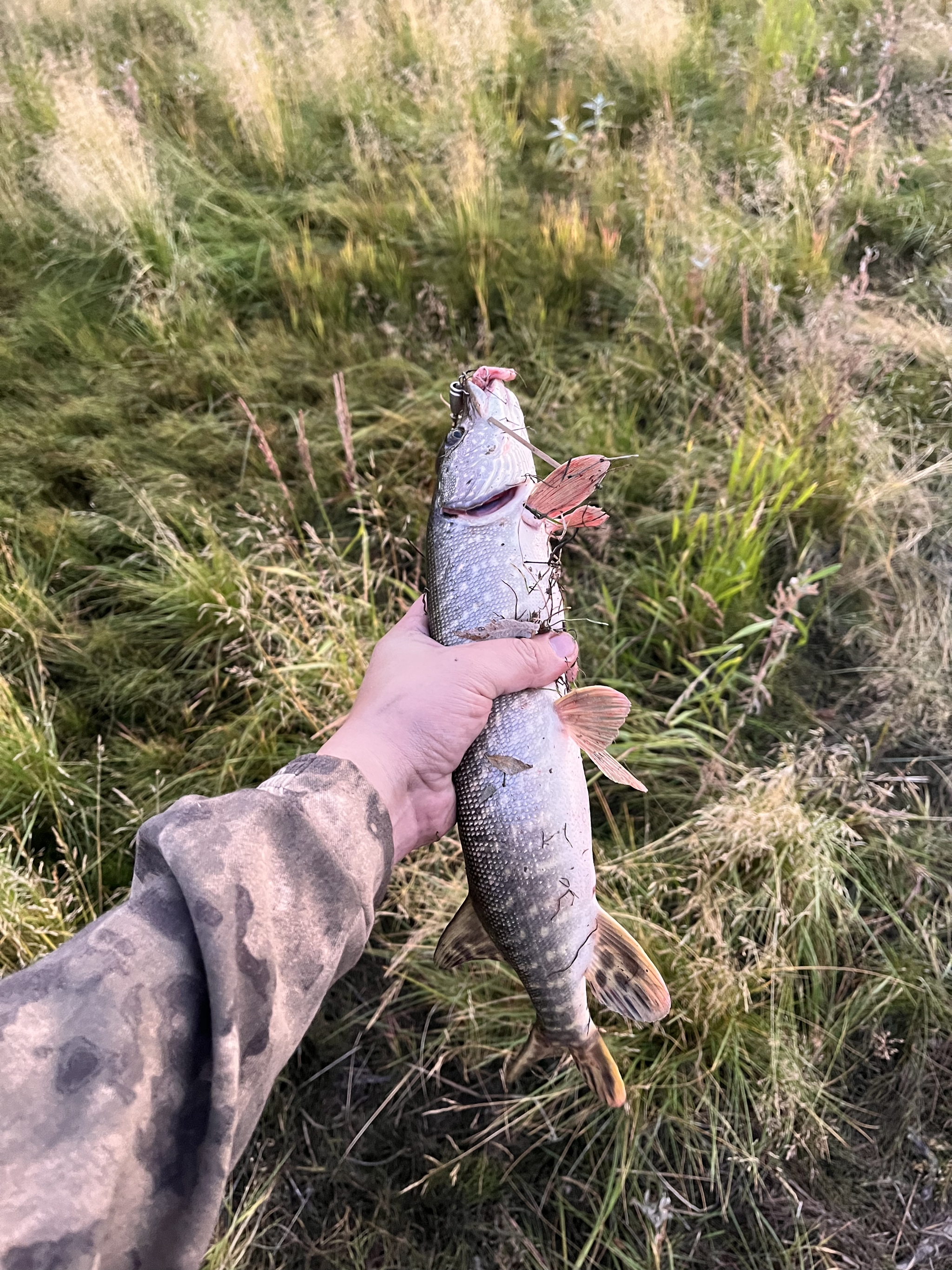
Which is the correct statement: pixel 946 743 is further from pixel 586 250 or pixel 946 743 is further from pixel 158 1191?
pixel 586 250

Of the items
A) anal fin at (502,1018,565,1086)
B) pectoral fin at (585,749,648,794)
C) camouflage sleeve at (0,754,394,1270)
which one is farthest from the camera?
anal fin at (502,1018,565,1086)

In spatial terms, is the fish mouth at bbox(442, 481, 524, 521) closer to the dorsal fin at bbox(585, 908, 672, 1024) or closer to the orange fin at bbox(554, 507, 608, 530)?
the orange fin at bbox(554, 507, 608, 530)

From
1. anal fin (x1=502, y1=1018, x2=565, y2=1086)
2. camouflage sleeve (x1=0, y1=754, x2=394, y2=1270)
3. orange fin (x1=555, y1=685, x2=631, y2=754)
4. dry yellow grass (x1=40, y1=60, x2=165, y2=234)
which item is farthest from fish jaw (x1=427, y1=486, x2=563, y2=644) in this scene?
dry yellow grass (x1=40, y1=60, x2=165, y2=234)

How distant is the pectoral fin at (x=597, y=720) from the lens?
179 centimetres

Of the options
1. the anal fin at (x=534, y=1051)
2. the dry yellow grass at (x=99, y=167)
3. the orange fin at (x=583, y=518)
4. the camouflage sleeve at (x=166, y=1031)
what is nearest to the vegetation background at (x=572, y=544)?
the dry yellow grass at (x=99, y=167)

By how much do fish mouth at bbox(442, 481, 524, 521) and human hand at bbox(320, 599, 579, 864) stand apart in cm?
36

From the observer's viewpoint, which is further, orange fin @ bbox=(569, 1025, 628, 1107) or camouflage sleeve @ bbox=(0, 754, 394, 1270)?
orange fin @ bbox=(569, 1025, 628, 1107)

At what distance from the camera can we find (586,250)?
4055mm

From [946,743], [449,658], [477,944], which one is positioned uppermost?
[449,658]

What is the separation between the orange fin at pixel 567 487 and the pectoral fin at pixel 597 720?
471 millimetres

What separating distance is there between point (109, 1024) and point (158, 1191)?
0.89ft

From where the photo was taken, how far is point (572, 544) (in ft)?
9.49

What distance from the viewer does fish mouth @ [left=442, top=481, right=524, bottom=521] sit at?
1.98m

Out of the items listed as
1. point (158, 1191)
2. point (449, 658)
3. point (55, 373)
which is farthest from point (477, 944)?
point (55, 373)
